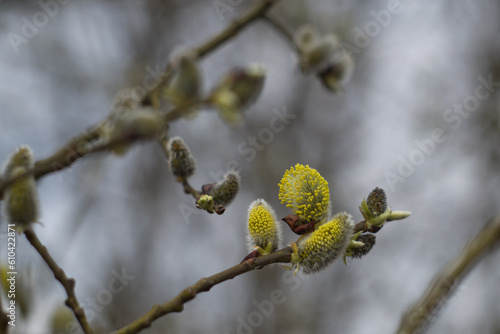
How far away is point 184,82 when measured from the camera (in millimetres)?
734

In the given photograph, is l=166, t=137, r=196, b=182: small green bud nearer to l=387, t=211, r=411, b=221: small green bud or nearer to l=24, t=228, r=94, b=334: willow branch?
l=24, t=228, r=94, b=334: willow branch

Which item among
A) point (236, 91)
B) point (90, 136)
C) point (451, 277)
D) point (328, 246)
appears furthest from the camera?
point (328, 246)

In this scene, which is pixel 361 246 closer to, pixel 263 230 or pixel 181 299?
pixel 263 230

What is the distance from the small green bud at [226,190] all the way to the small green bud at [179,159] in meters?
0.09

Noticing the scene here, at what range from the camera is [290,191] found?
120 cm

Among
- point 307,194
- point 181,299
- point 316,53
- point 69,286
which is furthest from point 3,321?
point 316,53

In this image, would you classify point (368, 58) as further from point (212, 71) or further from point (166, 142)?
point (166, 142)

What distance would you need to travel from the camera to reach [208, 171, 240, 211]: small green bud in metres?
1.17

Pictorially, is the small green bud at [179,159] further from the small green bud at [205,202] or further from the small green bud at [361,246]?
the small green bud at [361,246]

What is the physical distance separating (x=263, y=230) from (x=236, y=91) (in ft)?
1.68

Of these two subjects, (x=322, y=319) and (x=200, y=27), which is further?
(x=200, y=27)

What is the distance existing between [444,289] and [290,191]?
1.46 ft

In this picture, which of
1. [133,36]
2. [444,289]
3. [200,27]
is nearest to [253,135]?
[200,27]

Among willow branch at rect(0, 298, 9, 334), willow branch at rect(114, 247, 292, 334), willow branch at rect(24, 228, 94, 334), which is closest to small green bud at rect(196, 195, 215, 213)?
willow branch at rect(114, 247, 292, 334)
